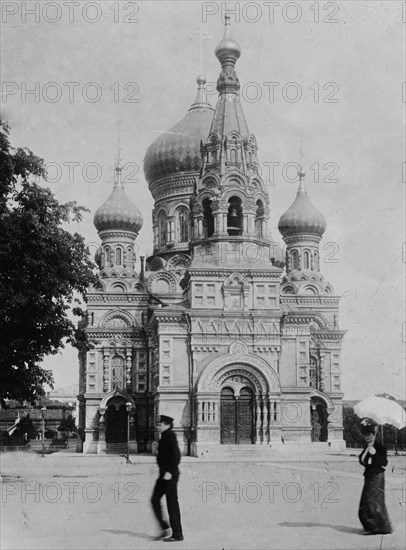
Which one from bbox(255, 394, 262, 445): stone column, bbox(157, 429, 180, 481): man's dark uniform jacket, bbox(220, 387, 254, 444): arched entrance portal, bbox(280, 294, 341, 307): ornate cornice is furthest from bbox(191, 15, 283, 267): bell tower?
bbox(157, 429, 180, 481): man's dark uniform jacket

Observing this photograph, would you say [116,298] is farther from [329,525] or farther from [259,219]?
[329,525]

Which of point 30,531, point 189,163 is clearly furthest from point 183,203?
point 30,531

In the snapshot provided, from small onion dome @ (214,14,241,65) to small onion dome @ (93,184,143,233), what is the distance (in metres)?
10.6

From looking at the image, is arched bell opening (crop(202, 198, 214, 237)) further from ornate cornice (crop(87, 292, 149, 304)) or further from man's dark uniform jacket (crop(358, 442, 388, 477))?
man's dark uniform jacket (crop(358, 442, 388, 477))

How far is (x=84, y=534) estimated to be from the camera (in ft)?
33.3

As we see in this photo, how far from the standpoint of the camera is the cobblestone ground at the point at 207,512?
9680 mm

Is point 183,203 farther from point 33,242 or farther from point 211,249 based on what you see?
point 33,242

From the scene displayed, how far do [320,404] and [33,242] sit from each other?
25.9 meters

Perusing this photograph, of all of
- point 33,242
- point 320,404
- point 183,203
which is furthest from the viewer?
point 183,203

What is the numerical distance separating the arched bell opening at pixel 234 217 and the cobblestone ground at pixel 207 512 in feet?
48.6

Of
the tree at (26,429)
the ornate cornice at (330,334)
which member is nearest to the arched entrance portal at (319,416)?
the ornate cornice at (330,334)

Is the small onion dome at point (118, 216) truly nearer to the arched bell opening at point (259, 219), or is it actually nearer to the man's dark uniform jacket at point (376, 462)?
the arched bell opening at point (259, 219)

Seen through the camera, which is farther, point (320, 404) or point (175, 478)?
point (320, 404)

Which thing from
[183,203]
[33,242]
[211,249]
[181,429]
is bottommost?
[181,429]
